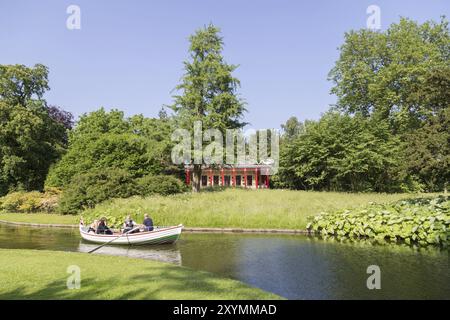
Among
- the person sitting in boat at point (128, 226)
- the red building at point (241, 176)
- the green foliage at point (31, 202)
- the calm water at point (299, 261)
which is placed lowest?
the calm water at point (299, 261)

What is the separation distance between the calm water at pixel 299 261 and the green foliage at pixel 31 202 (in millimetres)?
11496

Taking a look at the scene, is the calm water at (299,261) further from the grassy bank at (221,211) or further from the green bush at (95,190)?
the green bush at (95,190)

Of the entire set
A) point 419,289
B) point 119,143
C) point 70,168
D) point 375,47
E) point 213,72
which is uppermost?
point 375,47

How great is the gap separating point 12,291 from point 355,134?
136 ft

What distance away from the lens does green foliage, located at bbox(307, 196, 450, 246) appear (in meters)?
20.0

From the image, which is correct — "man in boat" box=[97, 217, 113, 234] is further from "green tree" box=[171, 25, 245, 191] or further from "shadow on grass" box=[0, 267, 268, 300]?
"green tree" box=[171, 25, 245, 191]

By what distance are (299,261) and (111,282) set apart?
846cm

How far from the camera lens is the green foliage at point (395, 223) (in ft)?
65.7

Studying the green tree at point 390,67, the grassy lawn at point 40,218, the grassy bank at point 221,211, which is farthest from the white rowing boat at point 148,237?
the green tree at point 390,67

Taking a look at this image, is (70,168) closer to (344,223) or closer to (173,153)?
(173,153)

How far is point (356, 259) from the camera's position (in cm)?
1612

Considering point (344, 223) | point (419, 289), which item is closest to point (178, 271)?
point (419, 289)

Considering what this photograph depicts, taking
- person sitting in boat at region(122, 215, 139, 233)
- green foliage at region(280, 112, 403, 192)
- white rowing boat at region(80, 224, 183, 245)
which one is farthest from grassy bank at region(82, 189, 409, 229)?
green foliage at region(280, 112, 403, 192)
